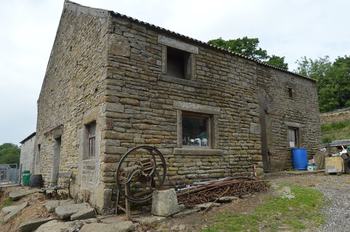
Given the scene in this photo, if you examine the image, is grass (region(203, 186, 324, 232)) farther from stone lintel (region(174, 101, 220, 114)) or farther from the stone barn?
stone lintel (region(174, 101, 220, 114))

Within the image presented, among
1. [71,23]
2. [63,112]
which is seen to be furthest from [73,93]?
[71,23]

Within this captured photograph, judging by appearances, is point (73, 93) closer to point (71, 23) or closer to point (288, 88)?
point (71, 23)

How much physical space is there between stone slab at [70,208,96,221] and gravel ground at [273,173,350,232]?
4.28 metres

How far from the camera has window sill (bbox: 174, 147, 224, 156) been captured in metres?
7.38

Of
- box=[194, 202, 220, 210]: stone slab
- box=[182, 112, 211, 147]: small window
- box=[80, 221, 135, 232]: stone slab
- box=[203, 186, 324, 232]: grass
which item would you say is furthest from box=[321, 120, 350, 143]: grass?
→ box=[80, 221, 135, 232]: stone slab

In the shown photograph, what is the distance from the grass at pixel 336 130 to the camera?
68.1 ft

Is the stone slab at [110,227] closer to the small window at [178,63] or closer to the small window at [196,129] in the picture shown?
the small window at [196,129]

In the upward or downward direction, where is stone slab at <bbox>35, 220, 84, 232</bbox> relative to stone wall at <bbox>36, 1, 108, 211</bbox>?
downward

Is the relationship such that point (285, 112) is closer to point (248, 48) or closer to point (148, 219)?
point (148, 219)

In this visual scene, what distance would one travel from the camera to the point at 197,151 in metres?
7.70

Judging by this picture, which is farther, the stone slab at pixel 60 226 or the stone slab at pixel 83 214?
the stone slab at pixel 83 214

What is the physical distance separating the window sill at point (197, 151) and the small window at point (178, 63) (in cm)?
203

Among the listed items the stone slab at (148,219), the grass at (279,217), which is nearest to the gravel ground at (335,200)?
the grass at (279,217)

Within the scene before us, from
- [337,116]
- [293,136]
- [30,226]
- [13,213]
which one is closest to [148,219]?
[30,226]
